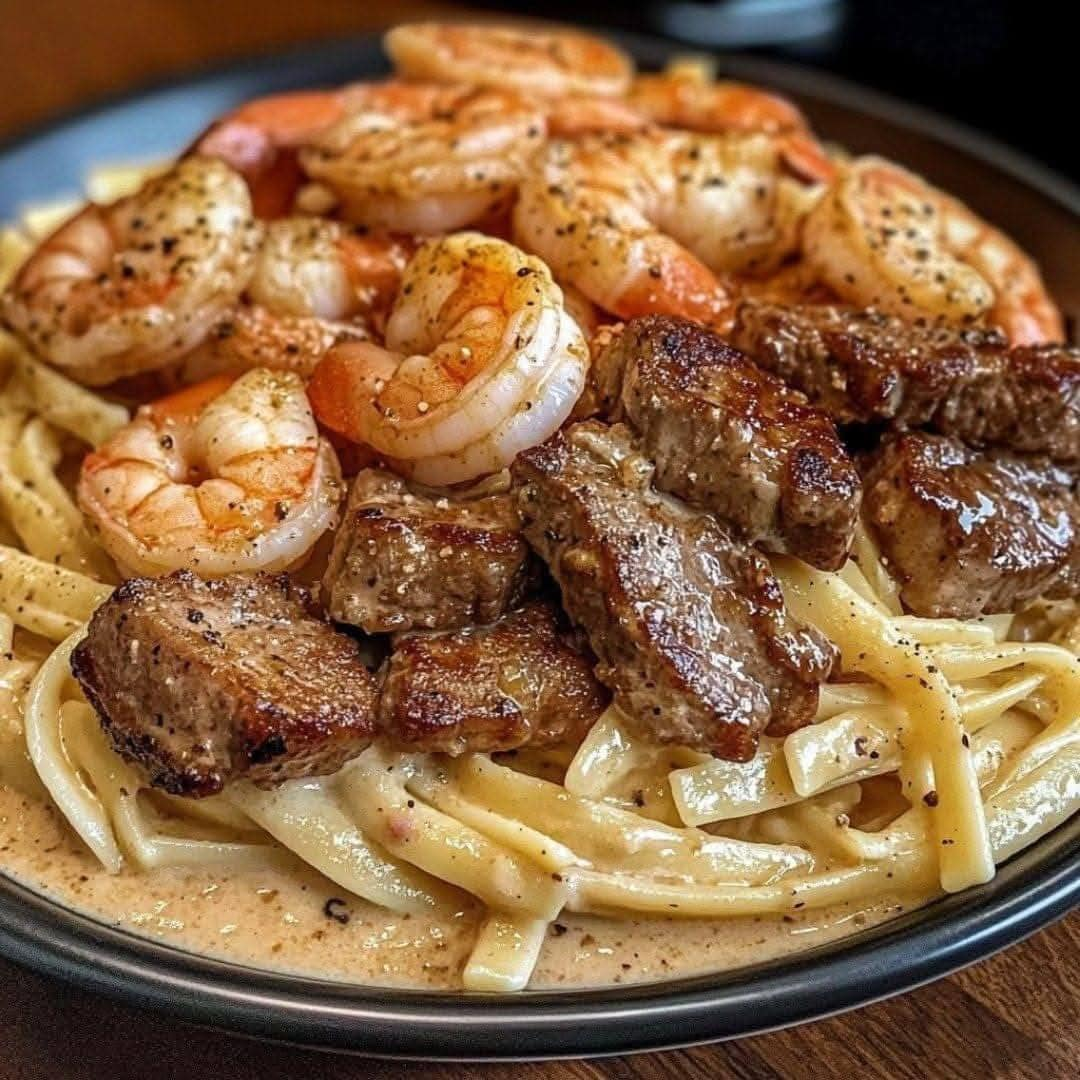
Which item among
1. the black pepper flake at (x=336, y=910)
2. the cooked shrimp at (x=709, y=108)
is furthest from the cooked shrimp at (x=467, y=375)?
the cooked shrimp at (x=709, y=108)

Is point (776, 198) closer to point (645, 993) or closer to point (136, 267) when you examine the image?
point (136, 267)

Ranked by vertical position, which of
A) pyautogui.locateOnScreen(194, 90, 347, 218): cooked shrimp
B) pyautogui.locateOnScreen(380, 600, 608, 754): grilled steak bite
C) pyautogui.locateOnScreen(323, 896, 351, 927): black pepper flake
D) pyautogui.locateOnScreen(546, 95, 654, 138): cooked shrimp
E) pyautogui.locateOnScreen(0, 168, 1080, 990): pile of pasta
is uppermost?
pyautogui.locateOnScreen(546, 95, 654, 138): cooked shrimp

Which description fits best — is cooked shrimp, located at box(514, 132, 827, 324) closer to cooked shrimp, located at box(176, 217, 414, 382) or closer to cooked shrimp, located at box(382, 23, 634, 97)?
cooked shrimp, located at box(176, 217, 414, 382)

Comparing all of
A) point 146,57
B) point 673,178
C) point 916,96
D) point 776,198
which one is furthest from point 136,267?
point 916,96

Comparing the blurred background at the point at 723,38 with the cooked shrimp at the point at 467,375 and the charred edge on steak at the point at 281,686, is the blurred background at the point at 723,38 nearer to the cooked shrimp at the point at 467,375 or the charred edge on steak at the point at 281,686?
the cooked shrimp at the point at 467,375

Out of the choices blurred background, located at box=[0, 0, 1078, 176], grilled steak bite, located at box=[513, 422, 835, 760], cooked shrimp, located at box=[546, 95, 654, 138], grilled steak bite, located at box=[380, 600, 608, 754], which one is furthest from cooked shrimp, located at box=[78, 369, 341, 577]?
blurred background, located at box=[0, 0, 1078, 176]
